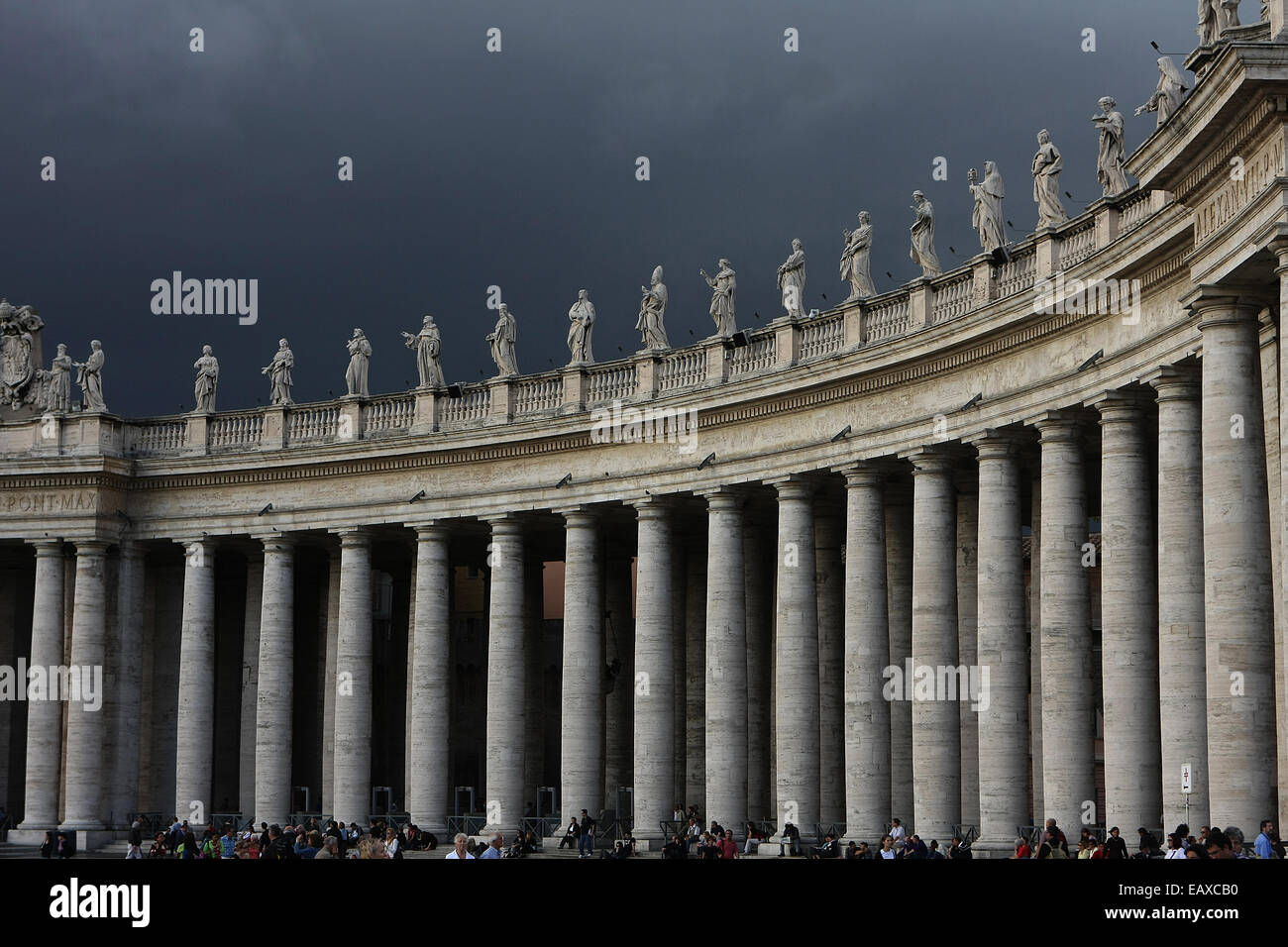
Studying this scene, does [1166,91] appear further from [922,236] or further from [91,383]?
[91,383]

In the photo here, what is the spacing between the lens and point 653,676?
71.5 m

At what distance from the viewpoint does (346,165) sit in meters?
71.2

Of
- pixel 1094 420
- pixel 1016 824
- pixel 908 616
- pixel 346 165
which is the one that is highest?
pixel 346 165

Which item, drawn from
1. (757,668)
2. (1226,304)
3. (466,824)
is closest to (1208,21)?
(1226,304)

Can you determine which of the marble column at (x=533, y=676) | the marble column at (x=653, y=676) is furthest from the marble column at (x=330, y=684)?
the marble column at (x=653, y=676)

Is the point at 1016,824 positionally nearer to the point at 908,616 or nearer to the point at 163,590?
the point at 908,616

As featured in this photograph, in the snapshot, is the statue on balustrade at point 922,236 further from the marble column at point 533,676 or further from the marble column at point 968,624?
the marble column at point 533,676

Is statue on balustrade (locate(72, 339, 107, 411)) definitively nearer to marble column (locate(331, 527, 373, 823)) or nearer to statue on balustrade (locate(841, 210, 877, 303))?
marble column (locate(331, 527, 373, 823))

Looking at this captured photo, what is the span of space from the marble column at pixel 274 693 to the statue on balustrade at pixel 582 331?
52.6ft

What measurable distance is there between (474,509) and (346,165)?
15476 millimetres

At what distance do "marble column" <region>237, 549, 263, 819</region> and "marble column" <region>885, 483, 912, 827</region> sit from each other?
102ft

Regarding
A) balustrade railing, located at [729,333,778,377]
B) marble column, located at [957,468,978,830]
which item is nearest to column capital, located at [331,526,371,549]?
balustrade railing, located at [729,333,778,377]
